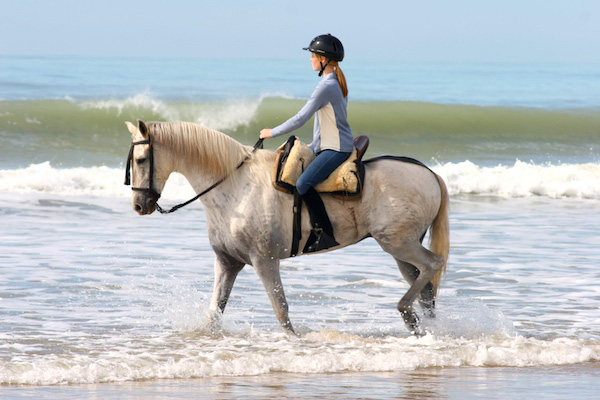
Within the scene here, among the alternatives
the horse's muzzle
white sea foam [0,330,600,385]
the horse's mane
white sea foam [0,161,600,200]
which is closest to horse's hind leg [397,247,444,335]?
white sea foam [0,330,600,385]

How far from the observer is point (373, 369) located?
20.9 feet

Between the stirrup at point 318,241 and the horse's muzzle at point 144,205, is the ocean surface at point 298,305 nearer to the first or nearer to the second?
the stirrup at point 318,241

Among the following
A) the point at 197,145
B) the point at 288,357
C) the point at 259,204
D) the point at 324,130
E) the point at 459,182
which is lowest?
the point at 288,357

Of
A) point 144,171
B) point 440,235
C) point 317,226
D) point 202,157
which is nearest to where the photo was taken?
point 144,171

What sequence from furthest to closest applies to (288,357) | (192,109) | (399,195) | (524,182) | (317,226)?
(192,109)
(524,182)
(399,195)
(317,226)
(288,357)

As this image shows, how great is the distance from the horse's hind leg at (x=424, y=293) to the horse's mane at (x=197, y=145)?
1.56 metres

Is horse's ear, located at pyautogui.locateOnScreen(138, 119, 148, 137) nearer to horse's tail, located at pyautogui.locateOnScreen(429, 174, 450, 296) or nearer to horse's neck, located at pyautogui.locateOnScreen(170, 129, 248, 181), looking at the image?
horse's neck, located at pyautogui.locateOnScreen(170, 129, 248, 181)

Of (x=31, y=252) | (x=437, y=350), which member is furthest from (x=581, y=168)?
(x=437, y=350)

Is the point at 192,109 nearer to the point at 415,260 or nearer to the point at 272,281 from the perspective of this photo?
the point at 415,260

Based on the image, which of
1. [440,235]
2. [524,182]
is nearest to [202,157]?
[440,235]

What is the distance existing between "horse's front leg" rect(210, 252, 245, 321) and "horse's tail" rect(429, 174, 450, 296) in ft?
4.86

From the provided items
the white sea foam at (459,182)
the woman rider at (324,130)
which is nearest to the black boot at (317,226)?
the woman rider at (324,130)

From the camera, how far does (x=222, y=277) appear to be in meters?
7.05

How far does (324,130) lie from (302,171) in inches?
12.9
